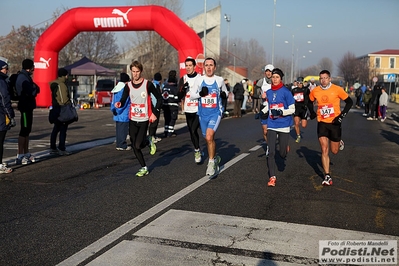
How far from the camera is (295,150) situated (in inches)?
502

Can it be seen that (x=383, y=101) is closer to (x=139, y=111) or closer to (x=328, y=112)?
(x=328, y=112)

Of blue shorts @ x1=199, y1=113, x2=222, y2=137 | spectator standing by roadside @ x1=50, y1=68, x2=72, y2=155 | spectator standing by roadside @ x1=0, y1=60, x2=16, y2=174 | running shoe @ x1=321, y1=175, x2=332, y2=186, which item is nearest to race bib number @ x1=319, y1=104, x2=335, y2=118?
running shoe @ x1=321, y1=175, x2=332, y2=186

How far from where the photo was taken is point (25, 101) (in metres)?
9.80

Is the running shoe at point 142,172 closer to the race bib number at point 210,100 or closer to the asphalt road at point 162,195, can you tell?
the asphalt road at point 162,195

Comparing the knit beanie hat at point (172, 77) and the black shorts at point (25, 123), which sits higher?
the knit beanie hat at point (172, 77)

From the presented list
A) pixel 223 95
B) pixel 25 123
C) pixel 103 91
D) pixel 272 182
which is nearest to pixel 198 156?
pixel 223 95

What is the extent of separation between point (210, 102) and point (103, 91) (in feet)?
86.6

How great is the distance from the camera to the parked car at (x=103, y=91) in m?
33.7

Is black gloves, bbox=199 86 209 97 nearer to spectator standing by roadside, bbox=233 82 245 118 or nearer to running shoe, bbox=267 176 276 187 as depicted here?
running shoe, bbox=267 176 276 187

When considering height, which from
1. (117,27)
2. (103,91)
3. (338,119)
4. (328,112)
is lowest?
(338,119)

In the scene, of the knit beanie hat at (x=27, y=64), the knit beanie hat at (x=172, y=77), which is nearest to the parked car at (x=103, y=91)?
the knit beanie hat at (x=172, y=77)

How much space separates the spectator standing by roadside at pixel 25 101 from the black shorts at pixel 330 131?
5.64 metres

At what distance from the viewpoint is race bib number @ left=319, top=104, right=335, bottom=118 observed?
8.38 metres

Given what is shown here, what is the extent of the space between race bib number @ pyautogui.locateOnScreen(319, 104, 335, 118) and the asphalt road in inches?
45.8
